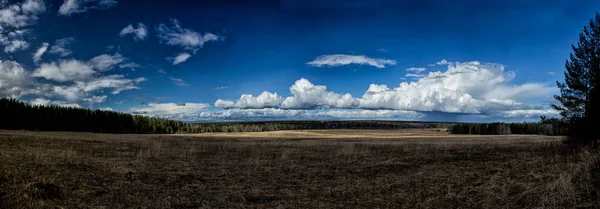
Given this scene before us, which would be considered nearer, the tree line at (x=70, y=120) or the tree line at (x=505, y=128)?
the tree line at (x=70, y=120)

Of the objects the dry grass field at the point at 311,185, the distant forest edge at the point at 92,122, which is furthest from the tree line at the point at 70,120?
the dry grass field at the point at 311,185

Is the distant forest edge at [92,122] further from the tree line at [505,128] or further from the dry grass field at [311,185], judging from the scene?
the dry grass field at [311,185]

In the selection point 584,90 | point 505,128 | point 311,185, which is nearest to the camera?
point 311,185

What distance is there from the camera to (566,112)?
24.0 m

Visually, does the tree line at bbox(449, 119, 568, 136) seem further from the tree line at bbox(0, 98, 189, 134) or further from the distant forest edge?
the tree line at bbox(0, 98, 189, 134)

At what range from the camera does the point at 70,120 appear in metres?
97.4

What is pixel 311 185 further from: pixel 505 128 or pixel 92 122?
pixel 505 128

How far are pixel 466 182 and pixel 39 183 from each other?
1373 centimetres

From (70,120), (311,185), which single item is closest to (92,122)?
(70,120)

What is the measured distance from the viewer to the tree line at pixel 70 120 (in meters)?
86.2

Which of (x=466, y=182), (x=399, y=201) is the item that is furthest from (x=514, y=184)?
(x=399, y=201)

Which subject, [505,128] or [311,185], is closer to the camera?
[311,185]

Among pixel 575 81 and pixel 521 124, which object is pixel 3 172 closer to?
pixel 575 81

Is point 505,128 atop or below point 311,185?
atop
